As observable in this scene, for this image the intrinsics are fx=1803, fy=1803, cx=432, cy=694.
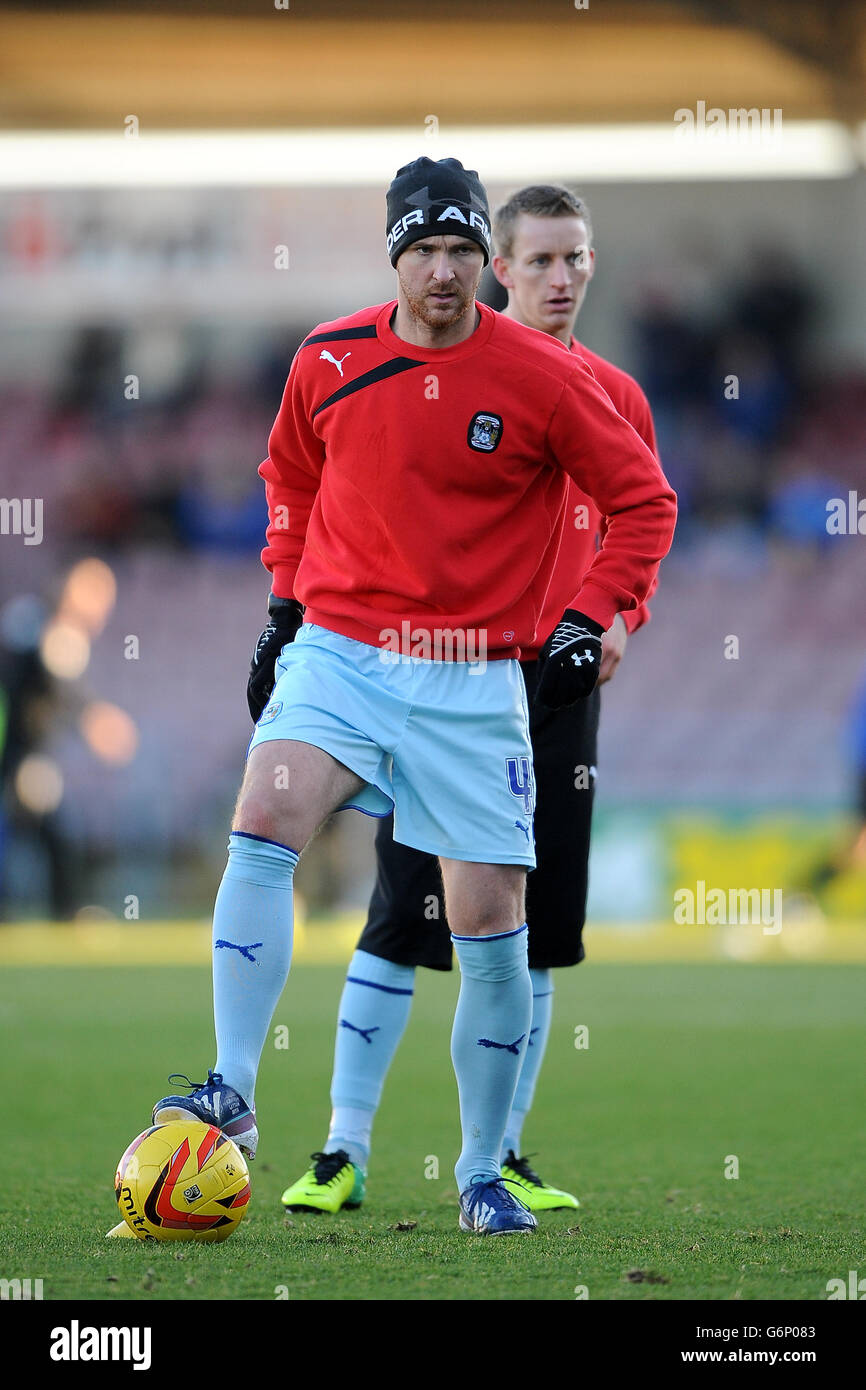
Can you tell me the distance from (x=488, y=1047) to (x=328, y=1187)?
554 mm

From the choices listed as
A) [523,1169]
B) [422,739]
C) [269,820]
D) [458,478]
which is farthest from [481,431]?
[523,1169]

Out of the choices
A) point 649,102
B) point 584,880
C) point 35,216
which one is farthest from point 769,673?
point 584,880

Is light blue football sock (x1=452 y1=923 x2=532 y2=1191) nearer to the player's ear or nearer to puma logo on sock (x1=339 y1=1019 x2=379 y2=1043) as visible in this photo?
puma logo on sock (x1=339 y1=1019 x2=379 y2=1043)

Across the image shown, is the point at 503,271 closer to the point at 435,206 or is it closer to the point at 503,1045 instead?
the point at 435,206

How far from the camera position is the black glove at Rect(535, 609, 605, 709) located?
361cm

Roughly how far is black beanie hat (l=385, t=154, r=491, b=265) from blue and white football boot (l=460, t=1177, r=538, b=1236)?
1897 millimetres

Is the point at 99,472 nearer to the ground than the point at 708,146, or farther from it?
nearer to the ground

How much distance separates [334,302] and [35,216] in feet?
12.0

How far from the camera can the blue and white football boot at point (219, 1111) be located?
3.31 m

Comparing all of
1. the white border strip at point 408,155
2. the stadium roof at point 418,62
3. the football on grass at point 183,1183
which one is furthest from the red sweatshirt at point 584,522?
the white border strip at point 408,155

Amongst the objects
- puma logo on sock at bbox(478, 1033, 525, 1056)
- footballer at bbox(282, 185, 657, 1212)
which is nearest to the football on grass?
puma logo on sock at bbox(478, 1033, 525, 1056)

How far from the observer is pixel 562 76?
17312mm

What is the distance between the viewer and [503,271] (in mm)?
4660

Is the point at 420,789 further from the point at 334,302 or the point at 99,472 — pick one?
the point at 334,302
